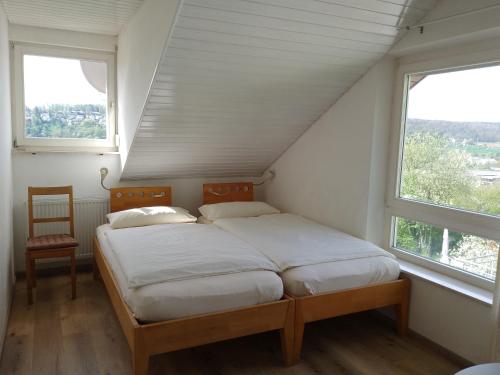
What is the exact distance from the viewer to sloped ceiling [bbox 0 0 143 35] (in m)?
2.84

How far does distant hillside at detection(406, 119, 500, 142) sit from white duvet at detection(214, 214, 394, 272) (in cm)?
83

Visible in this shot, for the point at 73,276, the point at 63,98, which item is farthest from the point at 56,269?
the point at 63,98

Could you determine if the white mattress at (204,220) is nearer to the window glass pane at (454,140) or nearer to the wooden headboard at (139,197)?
the wooden headboard at (139,197)

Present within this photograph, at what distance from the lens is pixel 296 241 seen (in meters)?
2.81

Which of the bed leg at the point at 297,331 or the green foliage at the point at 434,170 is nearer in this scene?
the bed leg at the point at 297,331

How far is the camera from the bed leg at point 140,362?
193cm

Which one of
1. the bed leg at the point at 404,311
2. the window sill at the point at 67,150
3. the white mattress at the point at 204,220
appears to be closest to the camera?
the bed leg at the point at 404,311

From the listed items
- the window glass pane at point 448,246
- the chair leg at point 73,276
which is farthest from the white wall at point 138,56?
the window glass pane at point 448,246

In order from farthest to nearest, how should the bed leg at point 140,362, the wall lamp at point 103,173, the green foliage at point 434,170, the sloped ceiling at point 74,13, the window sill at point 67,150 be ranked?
1. the wall lamp at point 103,173
2. the window sill at point 67,150
3. the sloped ceiling at point 74,13
4. the green foliage at point 434,170
5. the bed leg at point 140,362

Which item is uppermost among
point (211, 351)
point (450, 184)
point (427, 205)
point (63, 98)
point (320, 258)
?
point (63, 98)

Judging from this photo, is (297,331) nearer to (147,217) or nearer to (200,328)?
(200,328)

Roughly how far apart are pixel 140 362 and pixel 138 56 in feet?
6.60

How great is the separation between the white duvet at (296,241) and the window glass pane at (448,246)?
0.24m

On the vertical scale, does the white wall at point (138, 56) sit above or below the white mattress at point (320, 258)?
above
